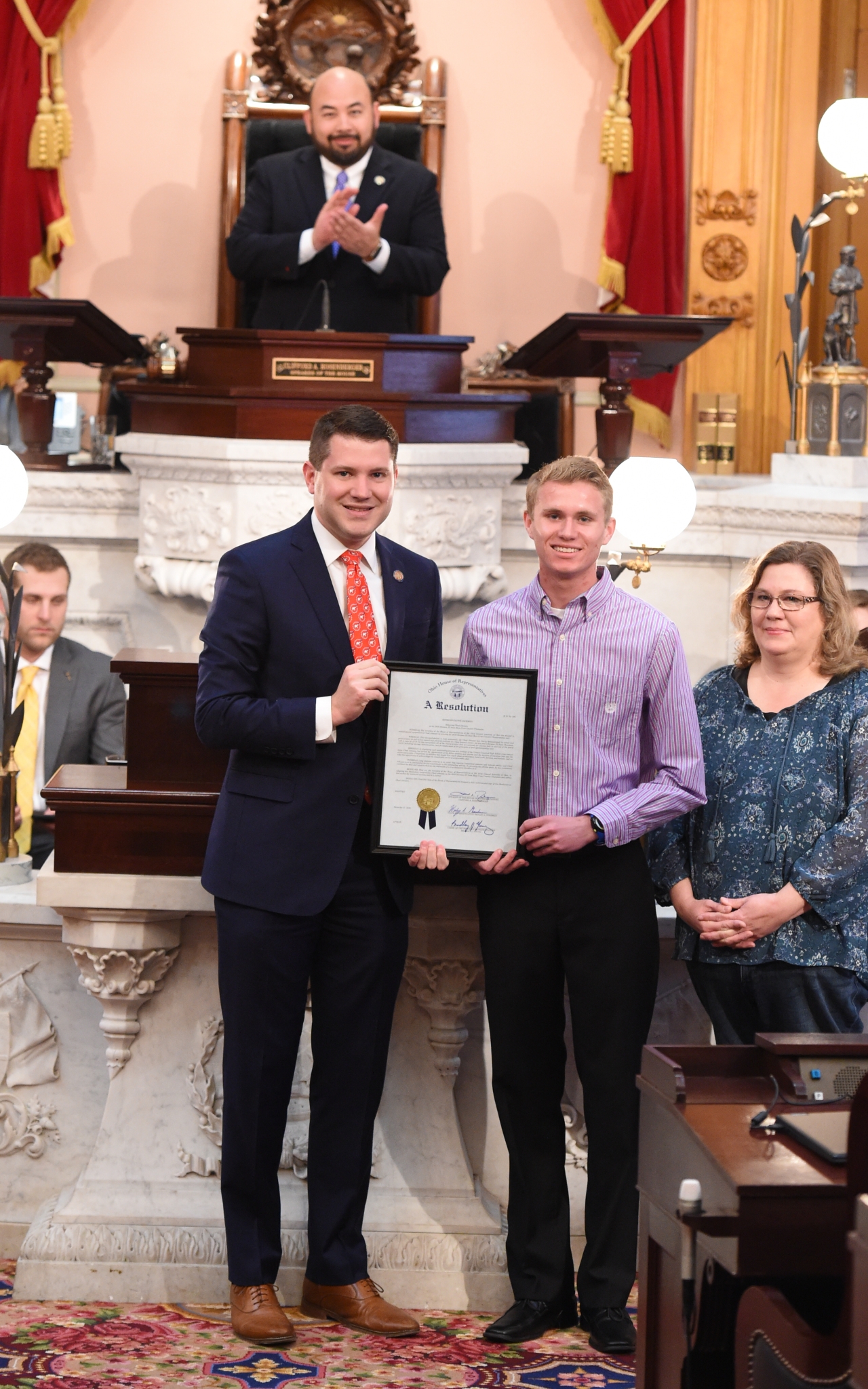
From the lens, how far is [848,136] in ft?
19.0

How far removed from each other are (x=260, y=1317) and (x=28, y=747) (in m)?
1.95

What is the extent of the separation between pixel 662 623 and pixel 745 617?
0.65 ft

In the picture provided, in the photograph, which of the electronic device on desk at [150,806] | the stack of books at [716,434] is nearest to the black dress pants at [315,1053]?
the electronic device on desk at [150,806]

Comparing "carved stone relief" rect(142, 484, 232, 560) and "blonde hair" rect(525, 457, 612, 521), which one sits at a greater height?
"carved stone relief" rect(142, 484, 232, 560)

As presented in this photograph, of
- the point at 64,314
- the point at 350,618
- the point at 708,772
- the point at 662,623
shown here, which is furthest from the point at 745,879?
the point at 64,314

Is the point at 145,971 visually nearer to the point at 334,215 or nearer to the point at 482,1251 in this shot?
the point at 482,1251

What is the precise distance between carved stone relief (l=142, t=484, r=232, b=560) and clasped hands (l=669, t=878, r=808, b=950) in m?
2.88

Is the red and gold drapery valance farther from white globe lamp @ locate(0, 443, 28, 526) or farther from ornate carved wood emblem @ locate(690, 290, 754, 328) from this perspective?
white globe lamp @ locate(0, 443, 28, 526)

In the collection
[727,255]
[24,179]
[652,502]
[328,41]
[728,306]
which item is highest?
[328,41]

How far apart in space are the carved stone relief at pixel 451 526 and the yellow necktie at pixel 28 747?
4.59 ft

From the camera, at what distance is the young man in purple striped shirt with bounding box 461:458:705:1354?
9.42 ft

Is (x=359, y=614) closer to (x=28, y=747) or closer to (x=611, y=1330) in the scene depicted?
(x=611, y=1330)

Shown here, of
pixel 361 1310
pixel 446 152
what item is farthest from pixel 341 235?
pixel 361 1310

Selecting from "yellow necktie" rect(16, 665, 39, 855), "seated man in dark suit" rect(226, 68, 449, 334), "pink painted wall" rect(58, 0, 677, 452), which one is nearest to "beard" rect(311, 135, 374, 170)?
"seated man in dark suit" rect(226, 68, 449, 334)
